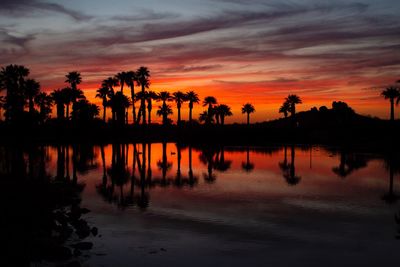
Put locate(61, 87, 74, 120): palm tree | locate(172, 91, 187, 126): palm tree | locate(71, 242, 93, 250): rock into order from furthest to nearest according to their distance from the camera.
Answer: locate(172, 91, 187, 126): palm tree, locate(61, 87, 74, 120): palm tree, locate(71, 242, 93, 250): rock

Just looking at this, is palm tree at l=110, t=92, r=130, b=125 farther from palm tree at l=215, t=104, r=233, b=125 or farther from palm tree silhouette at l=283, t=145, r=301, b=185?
palm tree silhouette at l=283, t=145, r=301, b=185

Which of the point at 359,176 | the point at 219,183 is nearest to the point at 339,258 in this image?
the point at 219,183

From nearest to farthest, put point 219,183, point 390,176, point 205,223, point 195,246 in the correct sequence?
point 195,246 → point 205,223 → point 219,183 → point 390,176

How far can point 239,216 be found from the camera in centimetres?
2308

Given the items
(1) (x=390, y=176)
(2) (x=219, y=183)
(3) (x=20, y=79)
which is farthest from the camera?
(3) (x=20, y=79)

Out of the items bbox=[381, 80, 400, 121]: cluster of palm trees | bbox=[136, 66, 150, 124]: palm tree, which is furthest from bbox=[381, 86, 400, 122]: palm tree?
bbox=[136, 66, 150, 124]: palm tree

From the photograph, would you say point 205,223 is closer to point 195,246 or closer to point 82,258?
point 195,246

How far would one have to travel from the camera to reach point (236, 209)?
985 inches

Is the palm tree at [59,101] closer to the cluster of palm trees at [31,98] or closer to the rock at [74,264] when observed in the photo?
the cluster of palm trees at [31,98]

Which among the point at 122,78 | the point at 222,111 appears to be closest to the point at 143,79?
the point at 122,78

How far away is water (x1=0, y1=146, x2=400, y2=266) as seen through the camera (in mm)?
16516

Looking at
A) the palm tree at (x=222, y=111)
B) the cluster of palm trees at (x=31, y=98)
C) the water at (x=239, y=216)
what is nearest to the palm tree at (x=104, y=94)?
the cluster of palm trees at (x=31, y=98)

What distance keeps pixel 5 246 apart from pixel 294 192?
20.6 meters

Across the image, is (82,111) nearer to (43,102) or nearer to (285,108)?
(43,102)
